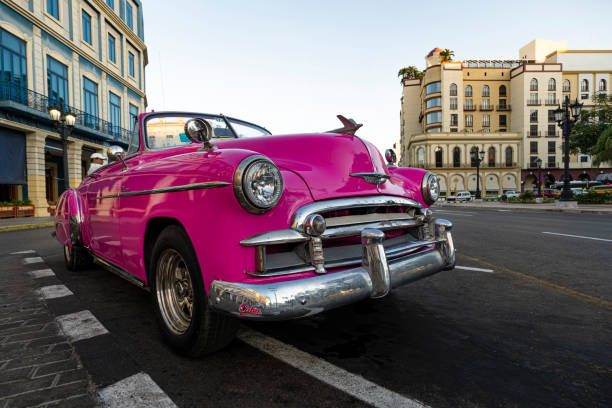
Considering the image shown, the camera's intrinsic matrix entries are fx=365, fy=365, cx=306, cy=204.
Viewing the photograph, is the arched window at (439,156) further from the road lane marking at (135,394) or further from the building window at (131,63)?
the road lane marking at (135,394)

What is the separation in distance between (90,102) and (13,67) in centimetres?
599

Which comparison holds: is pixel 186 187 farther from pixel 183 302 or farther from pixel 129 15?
pixel 129 15

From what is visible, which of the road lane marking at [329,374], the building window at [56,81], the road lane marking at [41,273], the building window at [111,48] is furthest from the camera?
the building window at [111,48]

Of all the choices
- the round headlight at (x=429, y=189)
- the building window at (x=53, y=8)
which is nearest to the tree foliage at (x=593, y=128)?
the round headlight at (x=429, y=189)

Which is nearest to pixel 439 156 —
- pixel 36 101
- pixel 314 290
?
pixel 36 101

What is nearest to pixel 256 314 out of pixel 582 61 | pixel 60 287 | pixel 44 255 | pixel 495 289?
pixel 495 289

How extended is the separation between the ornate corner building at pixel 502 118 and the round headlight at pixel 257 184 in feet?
178

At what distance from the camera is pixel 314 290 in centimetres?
175

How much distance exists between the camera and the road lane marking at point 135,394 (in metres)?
1.70

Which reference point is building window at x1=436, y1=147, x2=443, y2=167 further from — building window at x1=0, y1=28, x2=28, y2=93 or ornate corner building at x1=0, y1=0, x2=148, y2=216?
building window at x1=0, y1=28, x2=28, y2=93

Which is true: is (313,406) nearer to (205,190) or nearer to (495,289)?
(205,190)

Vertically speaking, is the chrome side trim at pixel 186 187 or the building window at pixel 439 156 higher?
the building window at pixel 439 156

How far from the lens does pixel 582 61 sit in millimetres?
57594

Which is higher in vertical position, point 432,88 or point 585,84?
point 585,84
